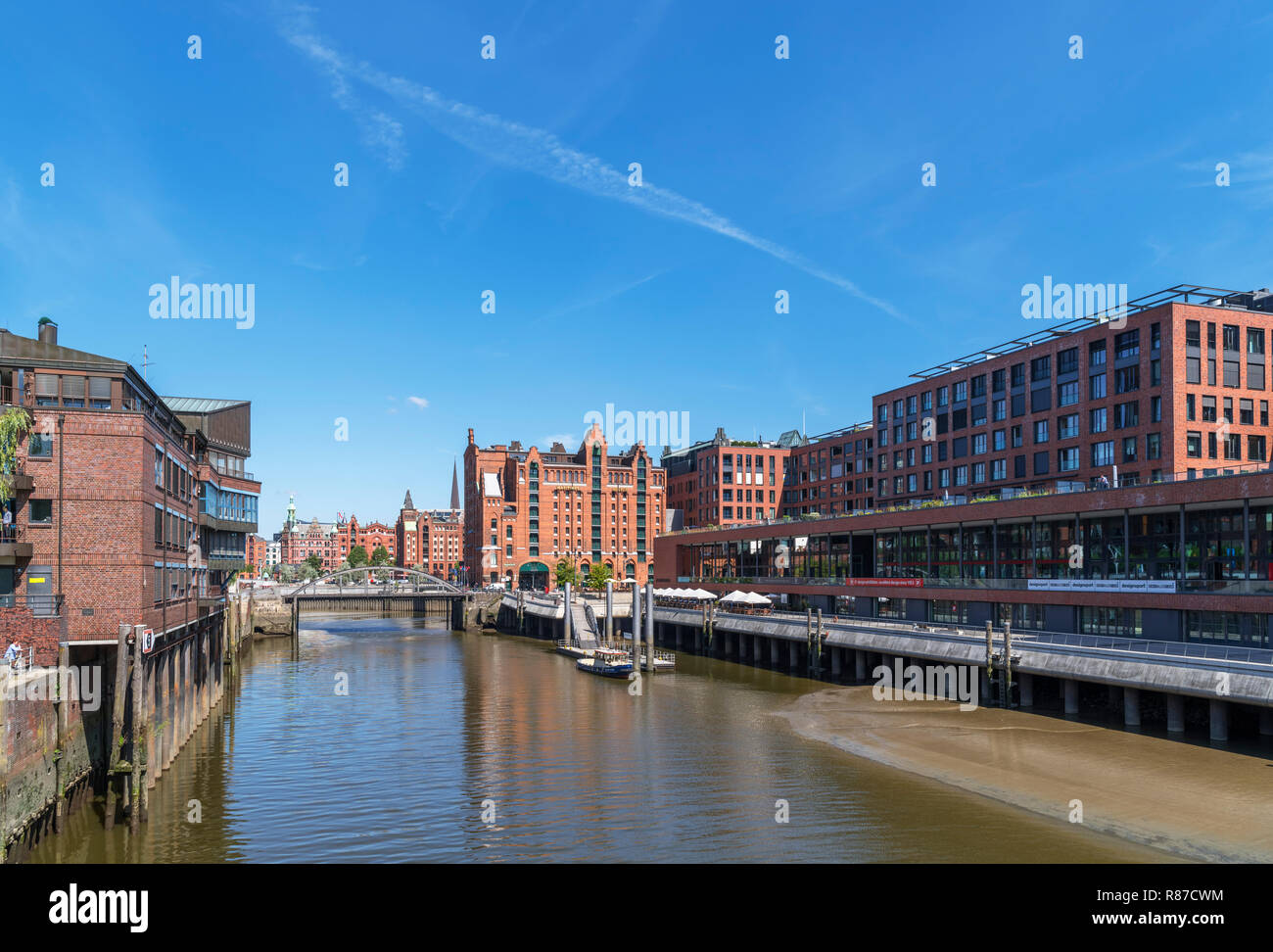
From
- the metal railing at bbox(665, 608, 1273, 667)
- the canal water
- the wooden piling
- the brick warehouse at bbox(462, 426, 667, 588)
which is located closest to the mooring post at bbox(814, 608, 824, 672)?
the metal railing at bbox(665, 608, 1273, 667)

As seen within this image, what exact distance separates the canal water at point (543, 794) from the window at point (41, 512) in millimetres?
9934

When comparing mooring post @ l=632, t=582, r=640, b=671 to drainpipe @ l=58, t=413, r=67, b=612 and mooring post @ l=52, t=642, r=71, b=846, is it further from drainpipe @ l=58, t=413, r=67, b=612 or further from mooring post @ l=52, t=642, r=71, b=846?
mooring post @ l=52, t=642, r=71, b=846

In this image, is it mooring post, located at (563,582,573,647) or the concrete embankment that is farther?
mooring post, located at (563,582,573,647)

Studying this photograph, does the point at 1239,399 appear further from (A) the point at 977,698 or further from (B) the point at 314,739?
(B) the point at 314,739

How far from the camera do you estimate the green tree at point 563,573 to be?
5679 inches

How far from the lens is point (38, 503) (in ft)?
100

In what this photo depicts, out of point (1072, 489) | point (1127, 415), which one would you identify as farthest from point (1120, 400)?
point (1072, 489)

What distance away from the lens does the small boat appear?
207 feet

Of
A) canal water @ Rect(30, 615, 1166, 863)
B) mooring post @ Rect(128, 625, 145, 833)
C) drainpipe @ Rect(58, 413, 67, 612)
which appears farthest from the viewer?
drainpipe @ Rect(58, 413, 67, 612)

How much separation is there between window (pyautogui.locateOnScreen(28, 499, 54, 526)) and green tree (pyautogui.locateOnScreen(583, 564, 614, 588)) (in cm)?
10517

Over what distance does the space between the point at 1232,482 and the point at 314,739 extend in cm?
4713

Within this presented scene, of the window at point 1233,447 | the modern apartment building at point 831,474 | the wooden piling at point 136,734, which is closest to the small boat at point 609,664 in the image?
the wooden piling at point 136,734
